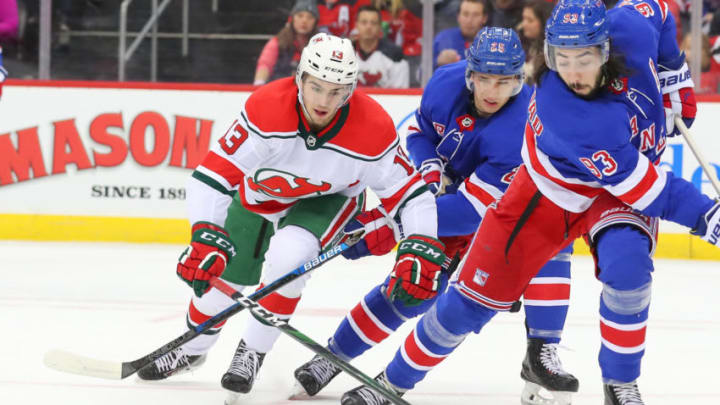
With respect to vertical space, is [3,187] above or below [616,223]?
below

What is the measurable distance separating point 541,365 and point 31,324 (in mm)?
2037

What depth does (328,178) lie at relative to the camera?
293cm

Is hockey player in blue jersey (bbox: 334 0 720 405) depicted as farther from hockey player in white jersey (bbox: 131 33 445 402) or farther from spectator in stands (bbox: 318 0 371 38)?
spectator in stands (bbox: 318 0 371 38)

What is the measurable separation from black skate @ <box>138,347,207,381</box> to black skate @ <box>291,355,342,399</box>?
0.36 metres

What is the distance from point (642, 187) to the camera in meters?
2.49

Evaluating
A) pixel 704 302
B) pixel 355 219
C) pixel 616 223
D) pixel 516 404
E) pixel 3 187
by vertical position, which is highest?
pixel 616 223

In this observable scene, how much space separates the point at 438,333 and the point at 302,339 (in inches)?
13.7

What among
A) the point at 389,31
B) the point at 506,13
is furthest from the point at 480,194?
the point at 389,31

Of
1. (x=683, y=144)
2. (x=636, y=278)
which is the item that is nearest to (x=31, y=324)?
(x=636, y=278)

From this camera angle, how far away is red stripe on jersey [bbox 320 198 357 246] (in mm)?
3016

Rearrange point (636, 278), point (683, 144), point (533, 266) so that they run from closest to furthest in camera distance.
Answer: point (636, 278) < point (533, 266) < point (683, 144)

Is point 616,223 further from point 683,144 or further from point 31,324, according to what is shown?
point 683,144

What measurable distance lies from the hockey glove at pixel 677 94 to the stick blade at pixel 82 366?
64.9 inches

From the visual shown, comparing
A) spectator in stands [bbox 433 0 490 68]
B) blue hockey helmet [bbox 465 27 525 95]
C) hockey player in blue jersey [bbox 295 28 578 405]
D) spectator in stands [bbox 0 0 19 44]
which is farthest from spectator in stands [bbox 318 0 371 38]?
blue hockey helmet [bbox 465 27 525 95]
